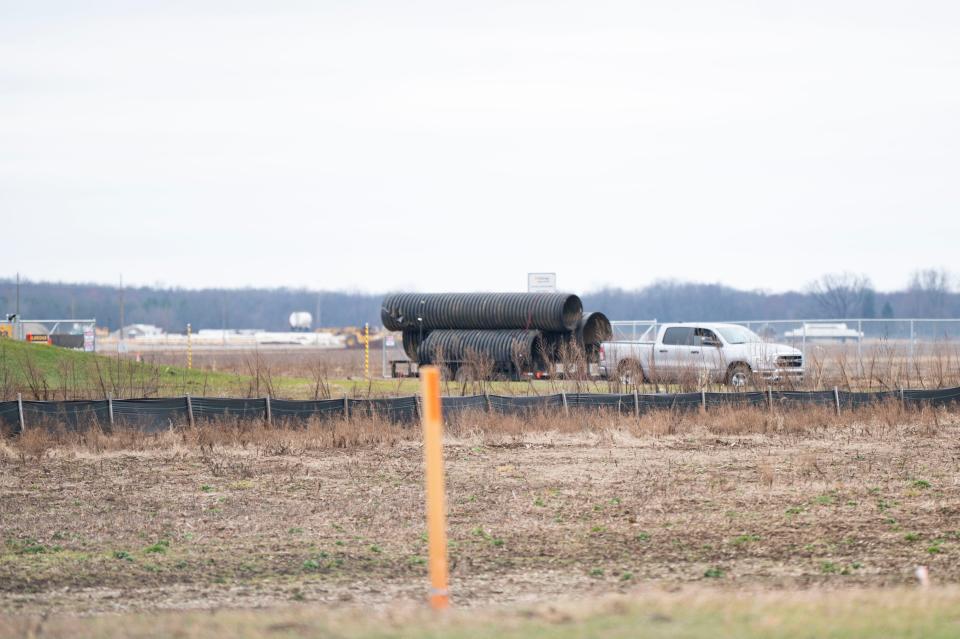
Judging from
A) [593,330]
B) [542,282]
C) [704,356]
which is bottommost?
[704,356]

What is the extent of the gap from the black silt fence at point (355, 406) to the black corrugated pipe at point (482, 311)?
11.5 meters

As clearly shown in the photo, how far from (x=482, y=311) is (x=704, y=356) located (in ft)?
23.8

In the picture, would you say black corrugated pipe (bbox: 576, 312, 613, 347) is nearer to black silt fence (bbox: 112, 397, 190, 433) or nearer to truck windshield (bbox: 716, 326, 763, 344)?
truck windshield (bbox: 716, 326, 763, 344)

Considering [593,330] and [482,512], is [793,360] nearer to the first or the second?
[593,330]

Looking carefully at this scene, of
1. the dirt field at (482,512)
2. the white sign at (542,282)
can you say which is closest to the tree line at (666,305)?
the white sign at (542,282)

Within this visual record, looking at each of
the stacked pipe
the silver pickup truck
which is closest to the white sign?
the stacked pipe

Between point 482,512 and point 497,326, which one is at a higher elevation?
point 497,326

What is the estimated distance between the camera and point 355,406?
792 inches

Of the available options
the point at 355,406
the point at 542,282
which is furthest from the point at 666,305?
the point at 355,406

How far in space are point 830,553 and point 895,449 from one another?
8808 mm

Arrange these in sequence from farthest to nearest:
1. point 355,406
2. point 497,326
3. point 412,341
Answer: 1. point 412,341
2. point 497,326
3. point 355,406

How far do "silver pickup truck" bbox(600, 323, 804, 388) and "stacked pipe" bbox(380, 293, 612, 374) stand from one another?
2.61 meters

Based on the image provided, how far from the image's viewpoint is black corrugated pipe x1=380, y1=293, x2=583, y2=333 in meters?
33.4

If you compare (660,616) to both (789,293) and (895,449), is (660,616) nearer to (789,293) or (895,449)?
(895,449)
